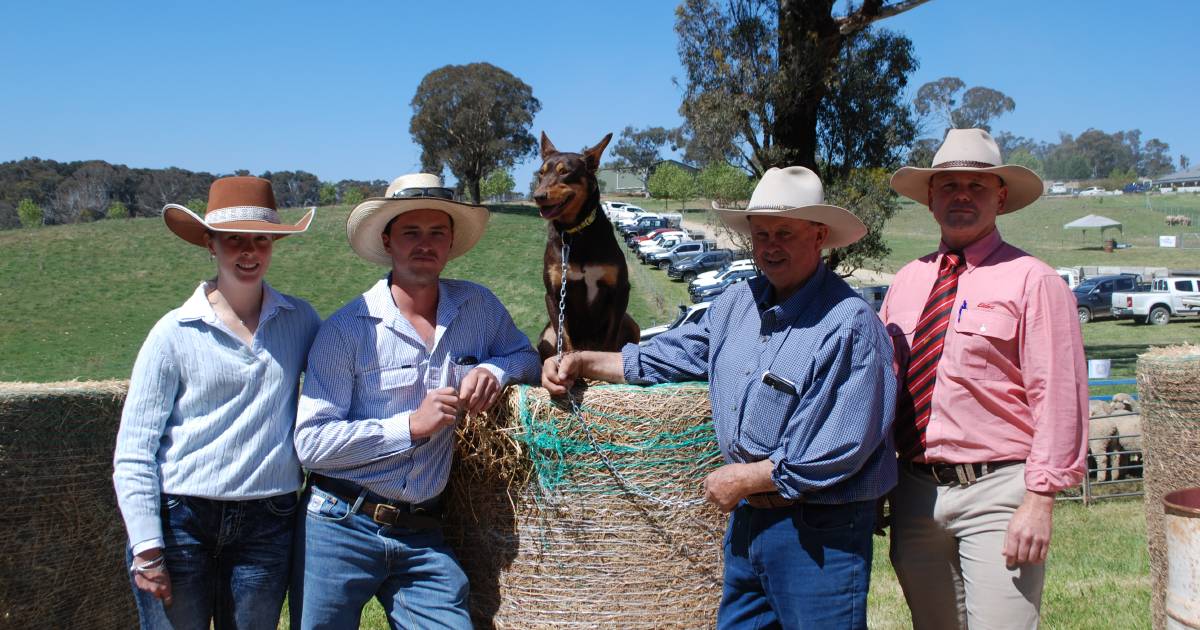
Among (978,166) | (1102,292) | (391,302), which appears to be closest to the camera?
(978,166)

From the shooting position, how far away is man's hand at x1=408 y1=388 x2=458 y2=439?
3180mm

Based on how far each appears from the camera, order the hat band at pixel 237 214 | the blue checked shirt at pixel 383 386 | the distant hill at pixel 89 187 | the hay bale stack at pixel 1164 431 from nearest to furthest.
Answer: the blue checked shirt at pixel 383 386 < the hat band at pixel 237 214 < the hay bale stack at pixel 1164 431 < the distant hill at pixel 89 187

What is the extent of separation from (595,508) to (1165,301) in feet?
108

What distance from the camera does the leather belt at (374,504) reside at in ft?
10.6

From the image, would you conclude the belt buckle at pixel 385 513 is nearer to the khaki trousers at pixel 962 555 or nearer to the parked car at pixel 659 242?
the khaki trousers at pixel 962 555

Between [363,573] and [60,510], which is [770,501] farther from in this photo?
[60,510]

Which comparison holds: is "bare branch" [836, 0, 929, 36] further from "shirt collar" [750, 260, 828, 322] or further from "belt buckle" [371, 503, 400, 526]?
"belt buckle" [371, 503, 400, 526]

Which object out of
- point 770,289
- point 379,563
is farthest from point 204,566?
point 770,289

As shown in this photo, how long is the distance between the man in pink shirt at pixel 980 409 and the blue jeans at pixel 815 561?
414 mm

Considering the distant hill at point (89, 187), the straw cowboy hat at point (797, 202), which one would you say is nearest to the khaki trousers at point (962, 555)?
the straw cowboy hat at point (797, 202)

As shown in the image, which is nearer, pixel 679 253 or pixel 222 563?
pixel 222 563

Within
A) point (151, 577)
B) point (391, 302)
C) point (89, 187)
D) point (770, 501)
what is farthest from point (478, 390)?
point (89, 187)

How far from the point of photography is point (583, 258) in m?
4.55

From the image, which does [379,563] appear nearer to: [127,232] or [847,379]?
[847,379]
